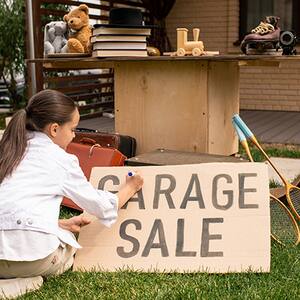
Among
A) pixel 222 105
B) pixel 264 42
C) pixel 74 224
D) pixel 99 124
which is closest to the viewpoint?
pixel 74 224

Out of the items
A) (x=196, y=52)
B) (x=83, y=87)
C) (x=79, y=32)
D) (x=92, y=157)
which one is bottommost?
(x=83, y=87)

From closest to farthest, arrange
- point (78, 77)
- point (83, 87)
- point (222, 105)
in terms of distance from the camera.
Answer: point (222, 105), point (78, 77), point (83, 87)

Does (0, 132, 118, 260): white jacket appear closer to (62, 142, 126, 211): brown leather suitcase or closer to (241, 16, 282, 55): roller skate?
(62, 142, 126, 211): brown leather suitcase

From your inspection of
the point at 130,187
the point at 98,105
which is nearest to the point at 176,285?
the point at 130,187

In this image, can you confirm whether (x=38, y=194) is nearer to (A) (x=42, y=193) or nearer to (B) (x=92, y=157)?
(A) (x=42, y=193)

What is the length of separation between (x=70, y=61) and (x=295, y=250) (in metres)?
2.34

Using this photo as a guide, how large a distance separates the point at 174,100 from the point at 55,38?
1.47 m

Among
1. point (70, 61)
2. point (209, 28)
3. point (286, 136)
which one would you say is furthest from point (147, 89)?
point (209, 28)

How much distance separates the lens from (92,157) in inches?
177

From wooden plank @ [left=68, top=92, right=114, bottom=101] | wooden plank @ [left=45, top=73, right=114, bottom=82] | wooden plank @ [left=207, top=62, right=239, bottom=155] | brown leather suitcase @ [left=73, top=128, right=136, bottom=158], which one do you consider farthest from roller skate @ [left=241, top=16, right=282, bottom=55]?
wooden plank @ [left=68, top=92, right=114, bottom=101]

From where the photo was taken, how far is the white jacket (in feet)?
9.70

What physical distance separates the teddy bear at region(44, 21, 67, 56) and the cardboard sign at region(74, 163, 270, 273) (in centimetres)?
228

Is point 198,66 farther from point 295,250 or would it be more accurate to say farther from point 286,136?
point 286,136

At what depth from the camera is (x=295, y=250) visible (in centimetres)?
346
